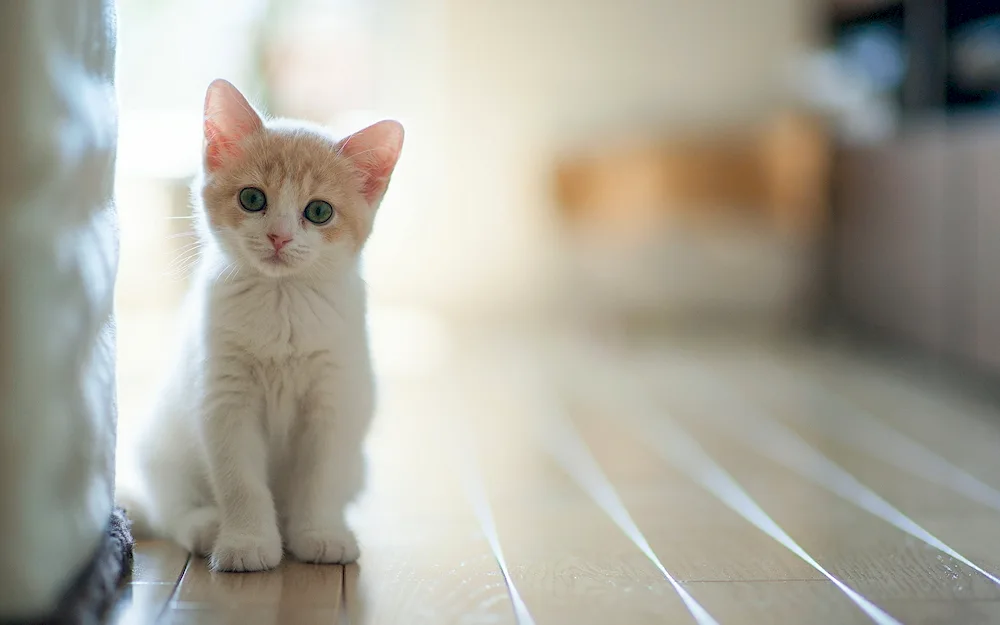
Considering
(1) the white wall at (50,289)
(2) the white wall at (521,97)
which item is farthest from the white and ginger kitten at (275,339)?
(2) the white wall at (521,97)

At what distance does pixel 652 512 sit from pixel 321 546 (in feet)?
2.27

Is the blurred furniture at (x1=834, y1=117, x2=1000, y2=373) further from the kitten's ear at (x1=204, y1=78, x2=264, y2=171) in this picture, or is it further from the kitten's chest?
the kitten's ear at (x1=204, y1=78, x2=264, y2=171)

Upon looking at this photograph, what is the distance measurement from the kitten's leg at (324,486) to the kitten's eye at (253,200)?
32cm

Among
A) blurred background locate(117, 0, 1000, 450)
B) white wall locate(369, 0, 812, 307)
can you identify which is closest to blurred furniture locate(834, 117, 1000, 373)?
blurred background locate(117, 0, 1000, 450)

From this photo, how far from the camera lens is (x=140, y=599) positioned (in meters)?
1.40

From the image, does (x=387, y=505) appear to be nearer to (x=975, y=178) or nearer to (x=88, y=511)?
(x=88, y=511)

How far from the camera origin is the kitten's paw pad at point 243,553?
4.87ft

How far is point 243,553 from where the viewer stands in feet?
4.86

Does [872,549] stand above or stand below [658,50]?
below

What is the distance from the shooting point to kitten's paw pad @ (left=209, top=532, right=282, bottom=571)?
148cm

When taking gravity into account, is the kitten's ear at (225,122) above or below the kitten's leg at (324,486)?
above

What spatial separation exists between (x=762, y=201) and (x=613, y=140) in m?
0.70

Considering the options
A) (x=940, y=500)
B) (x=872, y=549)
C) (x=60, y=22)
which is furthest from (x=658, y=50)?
(x=60, y=22)

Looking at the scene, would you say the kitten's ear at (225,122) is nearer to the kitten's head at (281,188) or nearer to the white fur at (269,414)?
the kitten's head at (281,188)
